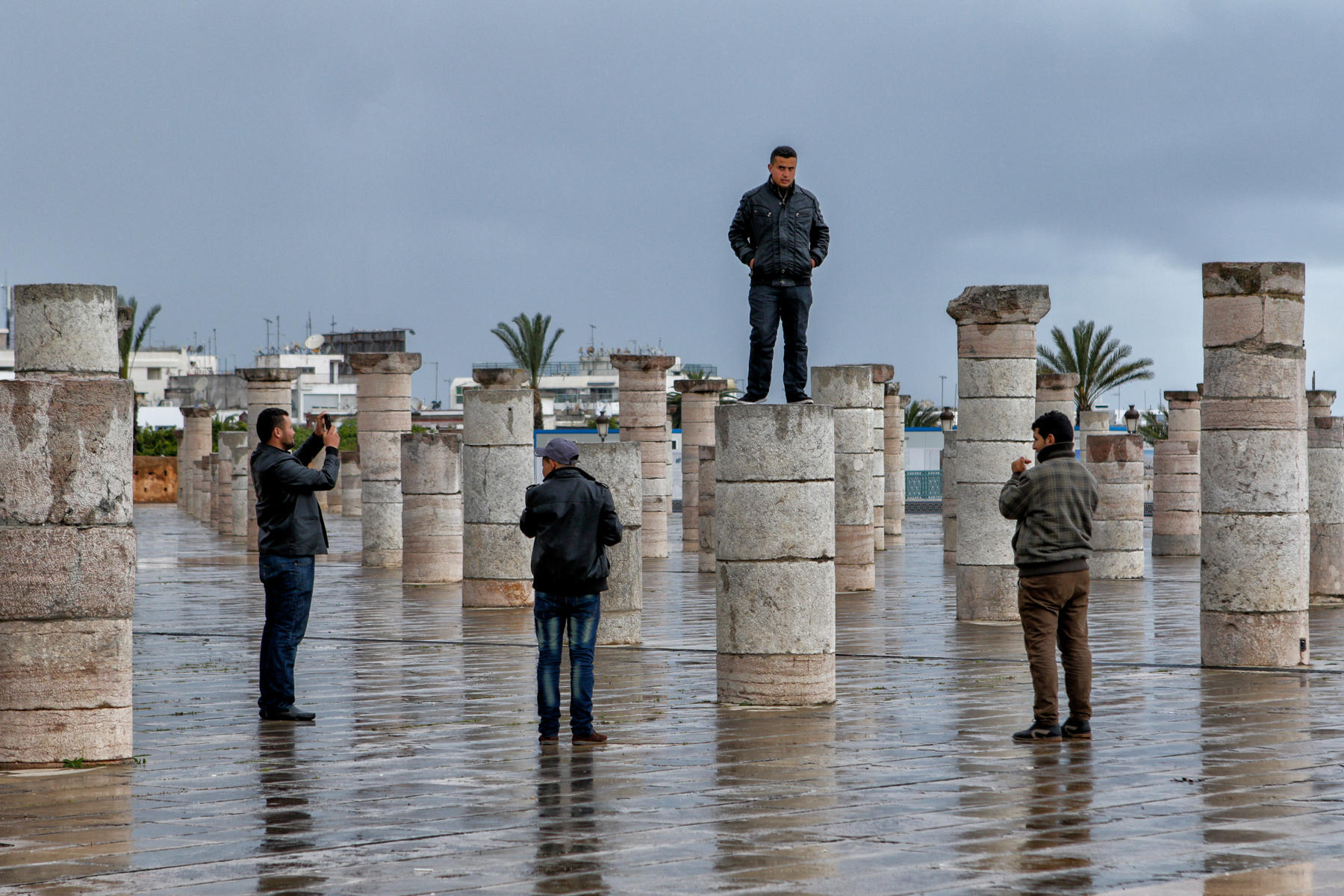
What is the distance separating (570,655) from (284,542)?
1.83 metres

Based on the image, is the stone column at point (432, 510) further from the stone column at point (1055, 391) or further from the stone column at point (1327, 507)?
the stone column at point (1327, 507)

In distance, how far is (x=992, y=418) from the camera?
15.5 m

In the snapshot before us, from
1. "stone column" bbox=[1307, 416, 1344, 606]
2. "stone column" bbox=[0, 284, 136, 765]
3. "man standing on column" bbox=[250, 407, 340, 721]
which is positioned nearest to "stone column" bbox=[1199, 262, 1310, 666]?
"stone column" bbox=[1307, 416, 1344, 606]

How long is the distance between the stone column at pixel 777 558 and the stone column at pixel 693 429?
18.5 metres

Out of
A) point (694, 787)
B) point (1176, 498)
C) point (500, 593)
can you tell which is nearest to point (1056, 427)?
point (694, 787)

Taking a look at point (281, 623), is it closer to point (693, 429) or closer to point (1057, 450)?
point (1057, 450)

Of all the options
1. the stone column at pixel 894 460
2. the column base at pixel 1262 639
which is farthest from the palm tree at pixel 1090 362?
the column base at pixel 1262 639

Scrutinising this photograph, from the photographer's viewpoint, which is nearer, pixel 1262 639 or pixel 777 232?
pixel 777 232

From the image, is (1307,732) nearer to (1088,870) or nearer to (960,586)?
(1088,870)

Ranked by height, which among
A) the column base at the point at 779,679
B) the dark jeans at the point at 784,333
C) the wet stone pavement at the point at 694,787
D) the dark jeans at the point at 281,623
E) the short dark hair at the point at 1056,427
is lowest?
the wet stone pavement at the point at 694,787

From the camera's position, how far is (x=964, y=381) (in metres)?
15.7

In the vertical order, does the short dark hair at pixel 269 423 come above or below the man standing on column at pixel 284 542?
above

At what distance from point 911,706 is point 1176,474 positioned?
1820 cm

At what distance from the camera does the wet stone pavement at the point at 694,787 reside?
573cm
